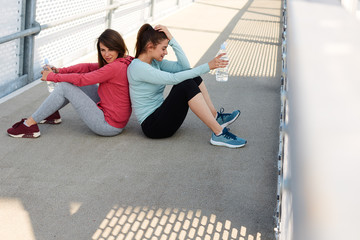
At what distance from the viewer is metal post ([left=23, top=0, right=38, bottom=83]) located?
19.7 feet

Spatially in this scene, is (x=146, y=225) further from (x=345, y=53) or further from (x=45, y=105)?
(x=345, y=53)

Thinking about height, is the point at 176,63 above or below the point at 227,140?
above

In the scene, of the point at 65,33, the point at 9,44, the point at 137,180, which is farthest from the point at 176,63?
the point at 65,33

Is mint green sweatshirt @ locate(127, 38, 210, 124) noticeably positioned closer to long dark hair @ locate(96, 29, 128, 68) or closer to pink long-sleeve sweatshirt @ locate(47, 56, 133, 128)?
pink long-sleeve sweatshirt @ locate(47, 56, 133, 128)

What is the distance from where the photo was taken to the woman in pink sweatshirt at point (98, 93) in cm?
416

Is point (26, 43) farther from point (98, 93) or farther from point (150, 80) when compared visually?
point (150, 80)

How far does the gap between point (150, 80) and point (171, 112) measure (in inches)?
12.5

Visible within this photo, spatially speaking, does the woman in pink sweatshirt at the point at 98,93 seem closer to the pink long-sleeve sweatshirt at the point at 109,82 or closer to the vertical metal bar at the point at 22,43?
the pink long-sleeve sweatshirt at the point at 109,82

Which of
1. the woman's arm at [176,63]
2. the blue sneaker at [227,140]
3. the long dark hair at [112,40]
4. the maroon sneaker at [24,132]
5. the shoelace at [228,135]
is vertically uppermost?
the long dark hair at [112,40]

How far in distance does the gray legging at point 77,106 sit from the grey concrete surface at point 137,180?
0.49 ft

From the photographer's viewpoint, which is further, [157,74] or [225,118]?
[225,118]

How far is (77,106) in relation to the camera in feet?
13.9

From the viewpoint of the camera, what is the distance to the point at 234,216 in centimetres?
310

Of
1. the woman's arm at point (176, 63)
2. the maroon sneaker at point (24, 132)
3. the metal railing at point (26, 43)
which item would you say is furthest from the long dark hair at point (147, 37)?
the metal railing at point (26, 43)
